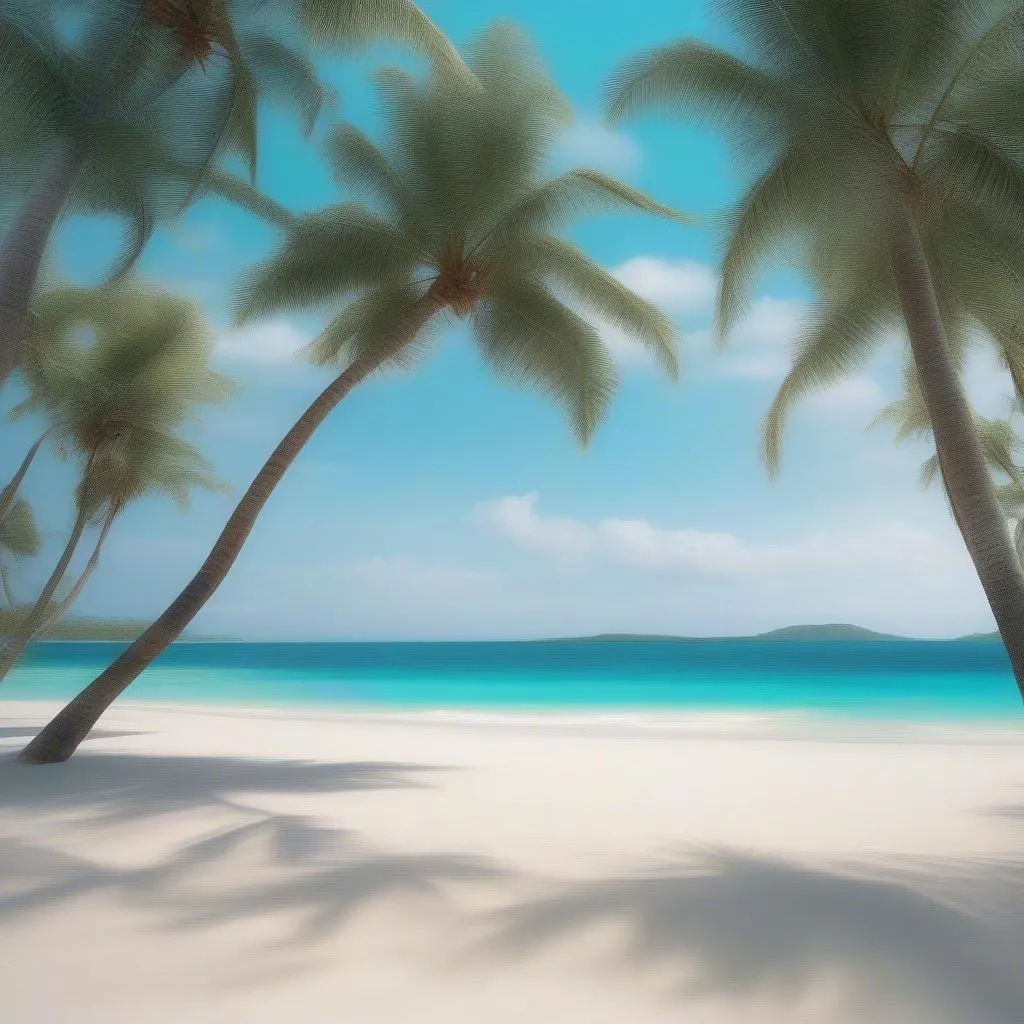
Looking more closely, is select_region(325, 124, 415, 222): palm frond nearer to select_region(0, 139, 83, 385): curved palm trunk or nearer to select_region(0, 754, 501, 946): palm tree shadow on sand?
select_region(0, 139, 83, 385): curved palm trunk

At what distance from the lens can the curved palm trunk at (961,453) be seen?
6.01 meters

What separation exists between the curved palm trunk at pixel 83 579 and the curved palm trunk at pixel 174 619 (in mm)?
3562

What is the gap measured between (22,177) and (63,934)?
617 cm

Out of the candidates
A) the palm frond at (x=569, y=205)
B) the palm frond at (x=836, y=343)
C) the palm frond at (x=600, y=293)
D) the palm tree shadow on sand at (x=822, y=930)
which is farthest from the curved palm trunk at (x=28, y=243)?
the palm frond at (x=836, y=343)

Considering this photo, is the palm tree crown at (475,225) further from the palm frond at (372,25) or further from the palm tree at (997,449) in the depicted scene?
the palm tree at (997,449)

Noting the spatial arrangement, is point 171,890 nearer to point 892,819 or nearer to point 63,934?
point 63,934

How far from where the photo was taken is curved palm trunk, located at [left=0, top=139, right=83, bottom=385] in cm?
668

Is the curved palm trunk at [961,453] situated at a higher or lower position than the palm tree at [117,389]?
lower

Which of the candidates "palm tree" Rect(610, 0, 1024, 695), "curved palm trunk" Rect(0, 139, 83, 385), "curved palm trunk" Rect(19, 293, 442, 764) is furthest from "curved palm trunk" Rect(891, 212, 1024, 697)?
"curved palm trunk" Rect(0, 139, 83, 385)

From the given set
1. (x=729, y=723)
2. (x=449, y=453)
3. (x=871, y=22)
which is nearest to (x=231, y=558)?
(x=871, y=22)

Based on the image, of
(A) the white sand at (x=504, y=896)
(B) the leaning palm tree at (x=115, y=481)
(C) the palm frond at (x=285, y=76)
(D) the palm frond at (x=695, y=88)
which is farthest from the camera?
(B) the leaning palm tree at (x=115, y=481)

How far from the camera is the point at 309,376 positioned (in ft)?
45.9

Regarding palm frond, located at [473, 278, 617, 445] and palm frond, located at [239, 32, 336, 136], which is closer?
palm frond, located at [239, 32, 336, 136]

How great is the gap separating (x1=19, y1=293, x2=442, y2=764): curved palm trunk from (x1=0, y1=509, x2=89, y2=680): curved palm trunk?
4.39 feet
